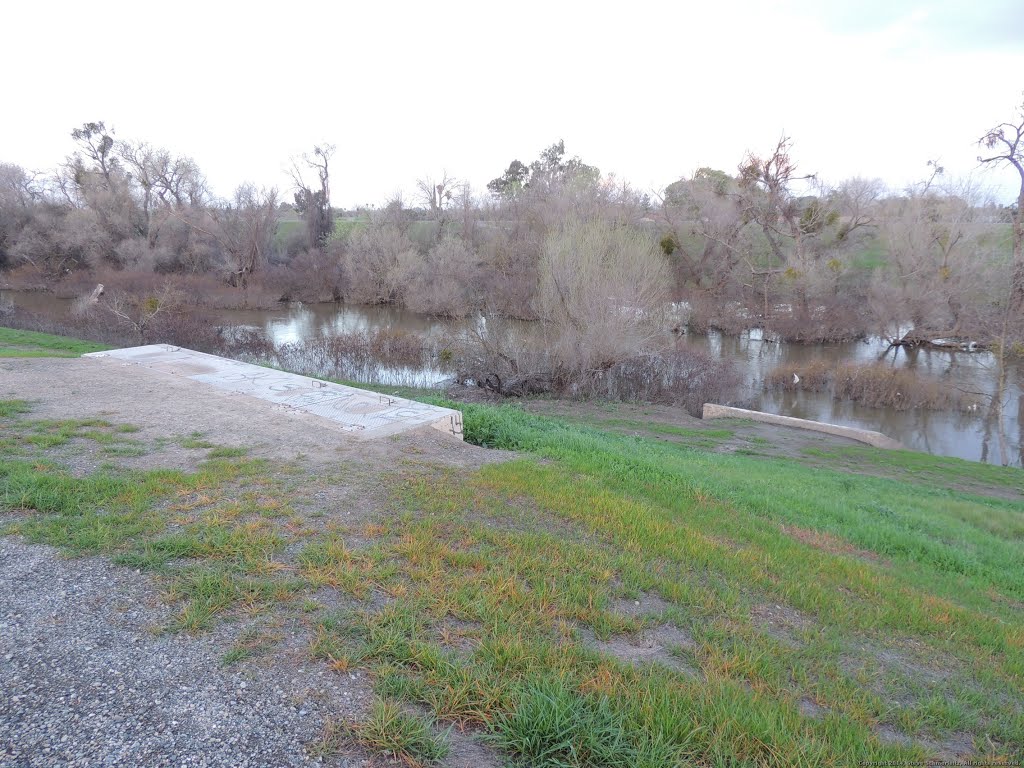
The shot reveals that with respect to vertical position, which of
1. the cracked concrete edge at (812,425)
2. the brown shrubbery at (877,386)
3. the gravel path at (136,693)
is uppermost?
the brown shrubbery at (877,386)

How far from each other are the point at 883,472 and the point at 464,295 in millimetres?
29229

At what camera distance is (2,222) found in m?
46.0

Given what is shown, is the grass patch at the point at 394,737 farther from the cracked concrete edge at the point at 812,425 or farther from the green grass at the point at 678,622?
the cracked concrete edge at the point at 812,425

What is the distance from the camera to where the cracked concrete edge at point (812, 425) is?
18062mm

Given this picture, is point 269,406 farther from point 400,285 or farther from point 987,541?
point 400,285

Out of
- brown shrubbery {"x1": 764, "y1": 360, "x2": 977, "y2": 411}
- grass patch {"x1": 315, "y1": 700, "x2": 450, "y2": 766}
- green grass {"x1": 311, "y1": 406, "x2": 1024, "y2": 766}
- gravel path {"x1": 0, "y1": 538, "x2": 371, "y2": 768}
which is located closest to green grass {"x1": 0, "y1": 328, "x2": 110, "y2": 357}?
green grass {"x1": 311, "y1": 406, "x2": 1024, "y2": 766}

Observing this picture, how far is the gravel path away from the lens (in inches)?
103

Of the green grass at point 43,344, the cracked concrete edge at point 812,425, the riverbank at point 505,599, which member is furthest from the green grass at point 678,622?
the green grass at point 43,344

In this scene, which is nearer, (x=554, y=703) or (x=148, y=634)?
(x=554, y=703)

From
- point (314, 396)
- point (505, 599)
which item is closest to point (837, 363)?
point (314, 396)

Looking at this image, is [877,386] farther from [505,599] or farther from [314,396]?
[505,599]

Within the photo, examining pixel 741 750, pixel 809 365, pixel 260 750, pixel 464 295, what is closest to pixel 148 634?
pixel 260 750

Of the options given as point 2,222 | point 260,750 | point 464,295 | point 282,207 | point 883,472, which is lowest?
point 883,472

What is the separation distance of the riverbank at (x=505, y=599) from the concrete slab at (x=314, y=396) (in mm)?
695
